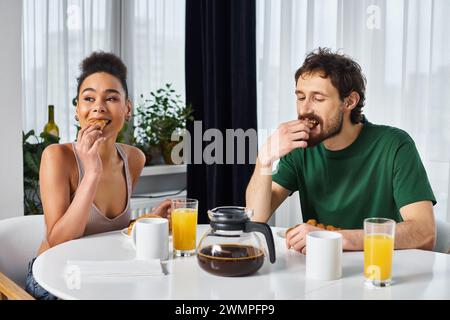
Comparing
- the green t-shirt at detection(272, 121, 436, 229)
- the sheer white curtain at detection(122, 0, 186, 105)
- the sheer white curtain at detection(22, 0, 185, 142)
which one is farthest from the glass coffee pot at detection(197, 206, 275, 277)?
the sheer white curtain at detection(122, 0, 186, 105)

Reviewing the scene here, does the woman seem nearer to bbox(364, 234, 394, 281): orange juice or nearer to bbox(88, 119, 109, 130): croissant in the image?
bbox(88, 119, 109, 130): croissant

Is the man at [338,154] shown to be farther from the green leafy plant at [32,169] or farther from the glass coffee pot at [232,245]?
the green leafy plant at [32,169]

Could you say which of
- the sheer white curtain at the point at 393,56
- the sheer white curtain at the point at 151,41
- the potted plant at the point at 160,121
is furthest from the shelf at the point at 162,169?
the sheer white curtain at the point at 393,56

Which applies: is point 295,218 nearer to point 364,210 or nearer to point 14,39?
point 364,210

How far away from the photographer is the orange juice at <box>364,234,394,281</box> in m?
1.13

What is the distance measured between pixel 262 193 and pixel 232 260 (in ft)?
2.23

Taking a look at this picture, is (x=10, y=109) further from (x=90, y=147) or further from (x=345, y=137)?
(x=345, y=137)

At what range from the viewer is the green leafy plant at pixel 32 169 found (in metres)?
2.66

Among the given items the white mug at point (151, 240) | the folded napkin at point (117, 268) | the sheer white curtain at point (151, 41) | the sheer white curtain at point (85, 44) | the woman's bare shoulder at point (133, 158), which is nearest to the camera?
the folded napkin at point (117, 268)

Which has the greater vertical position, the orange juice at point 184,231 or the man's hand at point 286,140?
the man's hand at point 286,140

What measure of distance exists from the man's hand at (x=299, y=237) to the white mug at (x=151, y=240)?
32 centimetres

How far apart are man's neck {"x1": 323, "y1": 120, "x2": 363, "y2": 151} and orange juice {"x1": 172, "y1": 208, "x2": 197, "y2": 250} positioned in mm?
687

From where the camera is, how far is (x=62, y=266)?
1.26 m
